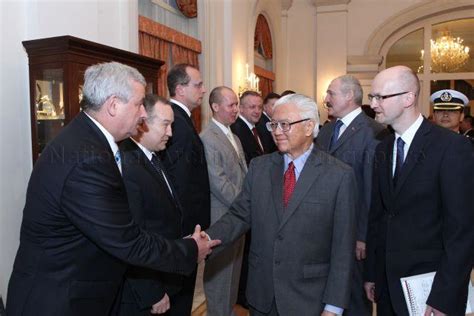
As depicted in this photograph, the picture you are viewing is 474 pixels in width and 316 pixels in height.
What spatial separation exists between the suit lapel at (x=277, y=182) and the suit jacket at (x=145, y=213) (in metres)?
0.60

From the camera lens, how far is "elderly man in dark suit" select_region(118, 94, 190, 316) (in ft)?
7.46

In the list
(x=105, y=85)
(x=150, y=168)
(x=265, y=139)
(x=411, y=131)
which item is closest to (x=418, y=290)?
(x=411, y=131)

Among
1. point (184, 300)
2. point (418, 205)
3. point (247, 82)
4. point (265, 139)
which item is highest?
point (247, 82)

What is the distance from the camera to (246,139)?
4863 millimetres

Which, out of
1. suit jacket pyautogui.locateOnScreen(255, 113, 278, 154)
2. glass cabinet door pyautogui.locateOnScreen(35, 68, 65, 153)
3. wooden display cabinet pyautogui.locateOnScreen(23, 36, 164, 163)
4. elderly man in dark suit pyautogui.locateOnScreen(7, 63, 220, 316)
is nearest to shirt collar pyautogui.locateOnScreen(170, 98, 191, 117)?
wooden display cabinet pyautogui.locateOnScreen(23, 36, 164, 163)

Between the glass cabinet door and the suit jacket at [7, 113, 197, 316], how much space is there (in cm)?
196

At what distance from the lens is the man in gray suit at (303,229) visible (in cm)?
209

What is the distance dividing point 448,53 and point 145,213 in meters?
12.4

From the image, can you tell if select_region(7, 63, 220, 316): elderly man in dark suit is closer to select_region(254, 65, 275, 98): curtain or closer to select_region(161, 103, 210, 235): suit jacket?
select_region(161, 103, 210, 235): suit jacket

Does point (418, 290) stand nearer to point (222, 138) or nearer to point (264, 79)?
point (222, 138)

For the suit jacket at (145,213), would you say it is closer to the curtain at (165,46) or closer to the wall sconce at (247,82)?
the curtain at (165,46)

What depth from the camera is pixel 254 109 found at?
16.5ft

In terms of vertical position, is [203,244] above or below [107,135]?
below

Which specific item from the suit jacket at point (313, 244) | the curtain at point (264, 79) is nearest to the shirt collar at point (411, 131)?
the suit jacket at point (313, 244)
